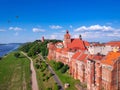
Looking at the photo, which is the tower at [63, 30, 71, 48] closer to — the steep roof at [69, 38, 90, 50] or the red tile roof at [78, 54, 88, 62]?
the steep roof at [69, 38, 90, 50]

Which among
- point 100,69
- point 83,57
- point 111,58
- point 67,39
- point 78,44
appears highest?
point 67,39

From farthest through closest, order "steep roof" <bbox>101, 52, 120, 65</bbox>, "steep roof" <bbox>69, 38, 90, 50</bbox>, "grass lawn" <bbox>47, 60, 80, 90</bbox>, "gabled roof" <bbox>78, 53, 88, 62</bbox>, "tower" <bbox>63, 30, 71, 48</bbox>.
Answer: "tower" <bbox>63, 30, 71, 48</bbox>
"steep roof" <bbox>69, 38, 90, 50</bbox>
"gabled roof" <bbox>78, 53, 88, 62</bbox>
"grass lawn" <bbox>47, 60, 80, 90</bbox>
"steep roof" <bbox>101, 52, 120, 65</bbox>

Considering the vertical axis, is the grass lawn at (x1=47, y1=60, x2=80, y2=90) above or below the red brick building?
below

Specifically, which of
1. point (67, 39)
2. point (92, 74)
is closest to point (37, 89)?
point (92, 74)

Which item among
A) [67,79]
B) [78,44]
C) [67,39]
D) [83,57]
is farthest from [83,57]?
[67,39]

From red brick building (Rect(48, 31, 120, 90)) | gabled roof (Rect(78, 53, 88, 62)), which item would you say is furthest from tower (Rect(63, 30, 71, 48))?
gabled roof (Rect(78, 53, 88, 62))

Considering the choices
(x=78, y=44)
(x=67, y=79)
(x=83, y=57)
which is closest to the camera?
(x=83, y=57)

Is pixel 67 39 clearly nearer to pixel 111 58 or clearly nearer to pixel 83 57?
pixel 83 57

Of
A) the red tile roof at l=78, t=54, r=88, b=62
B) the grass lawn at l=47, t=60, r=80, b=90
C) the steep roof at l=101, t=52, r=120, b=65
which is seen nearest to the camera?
the steep roof at l=101, t=52, r=120, b=65

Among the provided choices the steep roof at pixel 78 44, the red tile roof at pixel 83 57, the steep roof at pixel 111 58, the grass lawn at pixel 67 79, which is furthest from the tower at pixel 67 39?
the steep roof at pixel 111 58

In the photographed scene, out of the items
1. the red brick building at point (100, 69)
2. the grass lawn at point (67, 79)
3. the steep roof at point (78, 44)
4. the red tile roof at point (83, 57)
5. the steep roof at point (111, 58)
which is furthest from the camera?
the steep roof at point (78, 44)

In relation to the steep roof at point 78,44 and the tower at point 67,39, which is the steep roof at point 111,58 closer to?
the steep roof at point 78,44

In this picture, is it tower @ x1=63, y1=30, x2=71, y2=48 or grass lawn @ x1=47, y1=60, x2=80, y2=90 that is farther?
tower @ x1=63, y1=30, x2=71, y2=48
